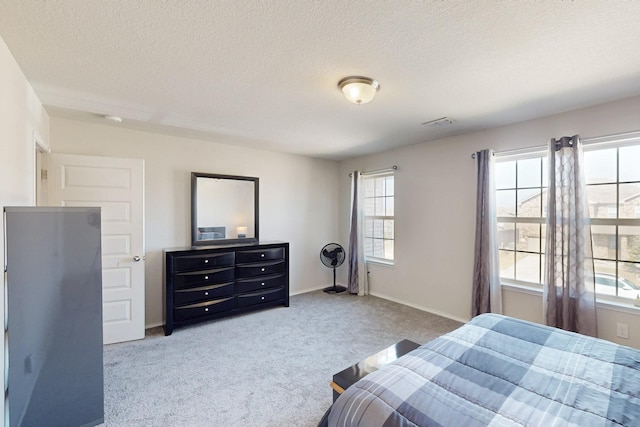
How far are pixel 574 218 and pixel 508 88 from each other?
1340mm

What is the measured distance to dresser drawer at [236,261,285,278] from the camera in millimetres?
3646

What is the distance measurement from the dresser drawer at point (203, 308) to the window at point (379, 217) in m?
2.32

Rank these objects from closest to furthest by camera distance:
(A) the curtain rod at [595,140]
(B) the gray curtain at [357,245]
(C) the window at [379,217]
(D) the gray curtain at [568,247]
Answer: (A) the curtain rod at [595,140], (D) the gray curtain at [568,247], (C) the window at [379,217], (B) the gray curtain at [357,245]

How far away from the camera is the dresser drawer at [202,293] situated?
10.4 feet

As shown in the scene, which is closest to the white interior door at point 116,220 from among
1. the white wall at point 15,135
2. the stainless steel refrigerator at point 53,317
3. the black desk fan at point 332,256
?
the white wall at point 15,135

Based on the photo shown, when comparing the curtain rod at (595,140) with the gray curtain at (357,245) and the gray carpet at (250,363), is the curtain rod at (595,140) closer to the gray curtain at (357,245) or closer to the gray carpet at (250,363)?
the gray carpet at (250,363)

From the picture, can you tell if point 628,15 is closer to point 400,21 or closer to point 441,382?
point 400,21

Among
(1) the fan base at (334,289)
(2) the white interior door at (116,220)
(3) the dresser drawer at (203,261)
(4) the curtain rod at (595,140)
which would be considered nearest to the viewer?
(4) the curtain rod at (595,140)

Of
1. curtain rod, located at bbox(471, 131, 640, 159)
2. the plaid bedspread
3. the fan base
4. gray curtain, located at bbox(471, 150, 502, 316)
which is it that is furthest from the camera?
the fan base

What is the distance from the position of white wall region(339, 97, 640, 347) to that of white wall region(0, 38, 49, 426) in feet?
12.9

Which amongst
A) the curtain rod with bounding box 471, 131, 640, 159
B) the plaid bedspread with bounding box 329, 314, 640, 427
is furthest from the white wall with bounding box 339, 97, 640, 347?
the plaid bedspread with bounding box 329, 314, 640, 427

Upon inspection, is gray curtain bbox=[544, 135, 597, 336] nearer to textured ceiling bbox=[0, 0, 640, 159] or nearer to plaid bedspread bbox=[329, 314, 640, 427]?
textured ceiling bbox=[0, 0, 640, 159]

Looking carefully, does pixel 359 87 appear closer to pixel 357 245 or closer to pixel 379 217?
pixel 379 217

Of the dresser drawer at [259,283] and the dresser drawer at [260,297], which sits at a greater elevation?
the dresser drawer at [259,283]
